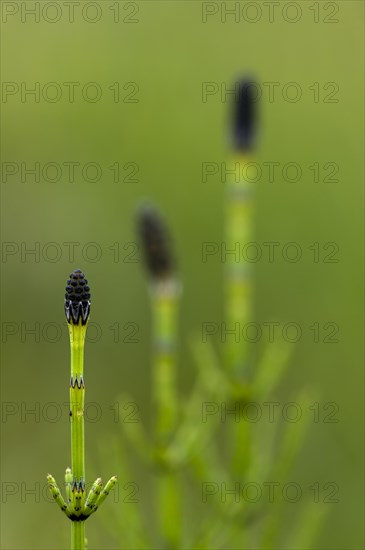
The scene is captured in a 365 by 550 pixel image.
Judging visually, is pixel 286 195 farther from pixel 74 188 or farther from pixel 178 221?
pixel 74 188

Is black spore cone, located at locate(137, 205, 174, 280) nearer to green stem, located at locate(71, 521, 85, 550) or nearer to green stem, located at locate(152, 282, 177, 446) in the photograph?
green stem, located at locate(152, 282, 177, 446)

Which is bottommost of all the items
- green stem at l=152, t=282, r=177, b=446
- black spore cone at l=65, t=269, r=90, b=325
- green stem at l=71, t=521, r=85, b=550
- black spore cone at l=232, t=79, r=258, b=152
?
green stem at l=71, t=521, r=85, b=550

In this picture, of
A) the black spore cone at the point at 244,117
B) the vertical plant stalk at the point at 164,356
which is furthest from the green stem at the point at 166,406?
the black spore cone at the point at 244,117

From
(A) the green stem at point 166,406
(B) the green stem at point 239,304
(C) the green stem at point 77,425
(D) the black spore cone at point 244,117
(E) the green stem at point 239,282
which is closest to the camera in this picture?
(C) the green stem at point 77,425

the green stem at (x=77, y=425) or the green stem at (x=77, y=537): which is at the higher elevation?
the green stem at (x=77, y=425)

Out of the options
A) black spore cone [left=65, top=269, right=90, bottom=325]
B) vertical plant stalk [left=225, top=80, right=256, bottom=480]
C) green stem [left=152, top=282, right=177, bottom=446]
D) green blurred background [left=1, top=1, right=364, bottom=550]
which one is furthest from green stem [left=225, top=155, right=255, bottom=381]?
green blurred background [left=1, top=1, right=364, bottom=550]

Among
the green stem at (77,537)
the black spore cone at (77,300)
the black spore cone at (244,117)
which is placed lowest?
the green stem at (77,537)

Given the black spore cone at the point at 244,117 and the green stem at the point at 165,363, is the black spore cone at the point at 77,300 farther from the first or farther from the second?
the black spore cone at the point at 244,117
